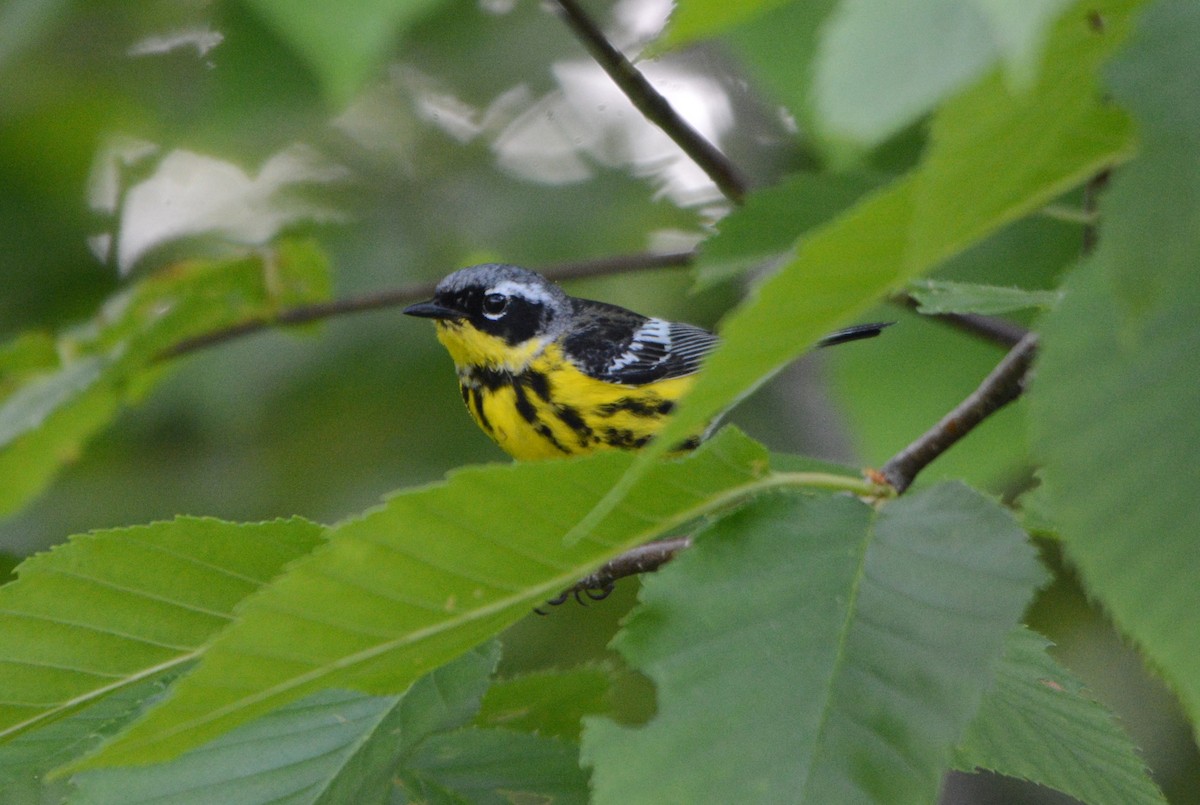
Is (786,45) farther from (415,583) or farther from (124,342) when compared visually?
(124,342)

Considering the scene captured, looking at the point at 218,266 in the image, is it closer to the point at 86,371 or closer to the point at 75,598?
the point at 86,371

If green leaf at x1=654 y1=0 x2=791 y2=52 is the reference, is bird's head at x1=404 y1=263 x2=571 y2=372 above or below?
below

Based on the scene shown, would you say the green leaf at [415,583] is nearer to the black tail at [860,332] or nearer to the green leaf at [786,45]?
the green leaf at [786,45]

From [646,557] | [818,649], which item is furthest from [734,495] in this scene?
[646,557]

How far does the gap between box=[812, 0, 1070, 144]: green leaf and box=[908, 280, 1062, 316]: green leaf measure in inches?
40.8

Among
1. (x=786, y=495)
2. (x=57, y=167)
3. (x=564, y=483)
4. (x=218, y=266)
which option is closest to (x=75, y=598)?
(x=564, y=483)

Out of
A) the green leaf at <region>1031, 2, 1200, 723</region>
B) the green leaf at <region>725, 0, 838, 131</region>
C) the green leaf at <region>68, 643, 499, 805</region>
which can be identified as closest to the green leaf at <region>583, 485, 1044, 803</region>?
the green leaf at <region>1031, 2, 1200, 723</region>

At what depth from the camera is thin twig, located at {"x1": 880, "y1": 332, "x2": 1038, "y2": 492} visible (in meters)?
1.56

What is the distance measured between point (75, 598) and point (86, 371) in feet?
6.40

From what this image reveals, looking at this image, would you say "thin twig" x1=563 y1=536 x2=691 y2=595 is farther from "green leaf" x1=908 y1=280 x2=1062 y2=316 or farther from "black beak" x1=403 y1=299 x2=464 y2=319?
"black beak" x1=403 y1=299 x2=464 y2=319

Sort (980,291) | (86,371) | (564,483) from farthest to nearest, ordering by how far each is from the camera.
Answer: (86,371), (980,291), (564,483)

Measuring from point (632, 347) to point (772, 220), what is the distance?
61.4 inches

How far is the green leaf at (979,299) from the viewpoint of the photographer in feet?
5.59

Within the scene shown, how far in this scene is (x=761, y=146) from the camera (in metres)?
5.75
